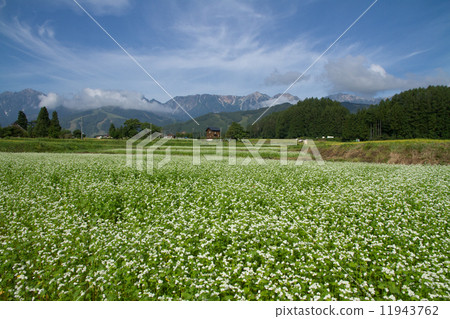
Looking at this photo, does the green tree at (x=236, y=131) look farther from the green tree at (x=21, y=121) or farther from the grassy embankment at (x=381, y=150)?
the green tree at (x=21, y=121)

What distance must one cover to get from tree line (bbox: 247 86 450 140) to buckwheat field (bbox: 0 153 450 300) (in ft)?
268

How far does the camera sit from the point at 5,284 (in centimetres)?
497

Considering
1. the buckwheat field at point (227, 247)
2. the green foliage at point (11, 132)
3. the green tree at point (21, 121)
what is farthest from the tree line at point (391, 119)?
the green tree at point (21, 121)

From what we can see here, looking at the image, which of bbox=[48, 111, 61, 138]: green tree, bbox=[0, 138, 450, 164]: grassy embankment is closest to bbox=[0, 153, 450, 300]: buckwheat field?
bbox=[0, 138, 450, 164]: grassy embankment

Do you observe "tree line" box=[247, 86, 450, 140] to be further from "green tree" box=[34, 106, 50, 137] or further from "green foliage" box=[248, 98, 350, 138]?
"green tree" box=[34, 106, 50, 137]

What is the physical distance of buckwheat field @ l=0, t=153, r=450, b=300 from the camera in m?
4.61

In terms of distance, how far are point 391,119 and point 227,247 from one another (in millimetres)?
93752

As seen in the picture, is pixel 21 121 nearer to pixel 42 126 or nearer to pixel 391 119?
pixel 42 126

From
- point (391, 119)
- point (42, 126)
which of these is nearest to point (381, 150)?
point (391, 119)

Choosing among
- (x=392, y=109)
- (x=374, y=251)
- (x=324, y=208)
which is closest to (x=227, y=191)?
(x=324, y=208)

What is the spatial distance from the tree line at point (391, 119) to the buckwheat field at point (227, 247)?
81.8m

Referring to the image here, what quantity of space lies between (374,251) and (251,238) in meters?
2.76
